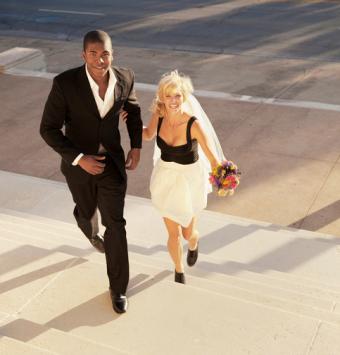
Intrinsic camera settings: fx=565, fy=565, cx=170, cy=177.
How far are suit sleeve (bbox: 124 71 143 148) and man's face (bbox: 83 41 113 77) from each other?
41 cm

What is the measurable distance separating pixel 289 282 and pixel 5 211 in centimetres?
316

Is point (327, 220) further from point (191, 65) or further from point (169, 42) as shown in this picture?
point (169, 42)

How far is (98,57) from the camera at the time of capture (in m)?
3.71

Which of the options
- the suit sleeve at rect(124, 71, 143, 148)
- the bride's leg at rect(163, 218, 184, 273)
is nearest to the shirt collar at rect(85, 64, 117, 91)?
the suit sleeve at rect(124, 71, 143, 148)

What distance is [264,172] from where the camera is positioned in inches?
304

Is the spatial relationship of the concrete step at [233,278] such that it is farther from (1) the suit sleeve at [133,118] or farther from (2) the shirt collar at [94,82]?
(2) the shirt collar at [94,82]

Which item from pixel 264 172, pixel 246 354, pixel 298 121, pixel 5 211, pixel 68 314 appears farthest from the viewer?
pixel 298 121

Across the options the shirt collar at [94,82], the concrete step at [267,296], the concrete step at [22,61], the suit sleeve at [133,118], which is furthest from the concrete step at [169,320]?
the concrete step at [22,61]

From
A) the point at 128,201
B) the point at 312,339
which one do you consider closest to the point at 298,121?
the point at 128,201

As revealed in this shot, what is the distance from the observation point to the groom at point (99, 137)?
12.6 feet

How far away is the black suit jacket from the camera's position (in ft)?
12.7

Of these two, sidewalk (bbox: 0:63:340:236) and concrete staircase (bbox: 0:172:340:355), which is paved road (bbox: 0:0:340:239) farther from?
concrete staircase (bbox: 0:172:340:355)

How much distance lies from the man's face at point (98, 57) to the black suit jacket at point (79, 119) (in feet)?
0.41

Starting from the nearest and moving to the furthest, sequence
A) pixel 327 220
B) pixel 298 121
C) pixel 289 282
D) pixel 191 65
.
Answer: pixel 289 282 < pixel 327 220 < pixel 298 121 < pixel 191 65
